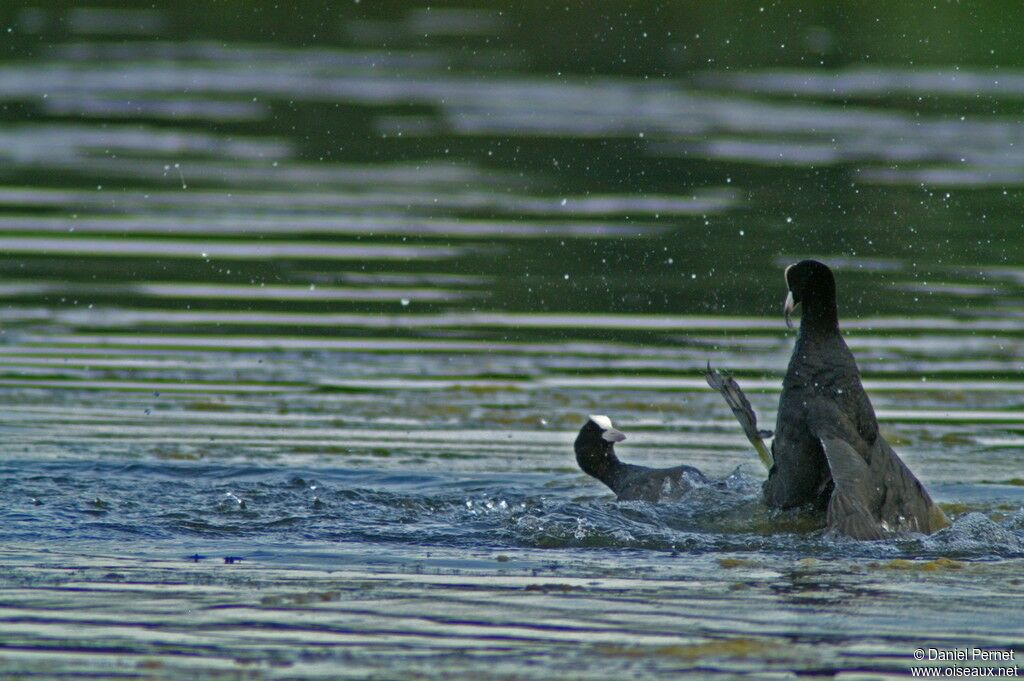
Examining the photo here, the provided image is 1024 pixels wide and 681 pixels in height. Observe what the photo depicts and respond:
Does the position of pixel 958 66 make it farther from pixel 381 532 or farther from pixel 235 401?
pixel 381 532

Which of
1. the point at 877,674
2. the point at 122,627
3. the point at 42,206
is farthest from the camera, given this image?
the point at 42,206

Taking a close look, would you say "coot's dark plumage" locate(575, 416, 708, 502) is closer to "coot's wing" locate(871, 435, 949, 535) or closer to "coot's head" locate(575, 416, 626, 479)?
"coot's head" locate(575, 416, 626, 479)

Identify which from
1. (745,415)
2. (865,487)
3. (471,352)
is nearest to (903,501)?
(865,487)

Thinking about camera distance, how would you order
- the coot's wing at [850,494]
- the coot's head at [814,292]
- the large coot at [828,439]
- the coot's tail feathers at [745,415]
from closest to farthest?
1. the coot's wing at [850,494]
2. the large coot at [828,439]
3. the coot's head at [814,292]
4. the coot's tail feathers at [745,415]

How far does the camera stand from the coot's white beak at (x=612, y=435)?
30.3ft

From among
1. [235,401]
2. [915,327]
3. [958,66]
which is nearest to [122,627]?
[235,401]

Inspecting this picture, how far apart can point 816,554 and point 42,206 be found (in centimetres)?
1007

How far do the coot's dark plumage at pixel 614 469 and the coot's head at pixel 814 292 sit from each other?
1.08 m

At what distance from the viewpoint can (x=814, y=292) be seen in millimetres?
8172

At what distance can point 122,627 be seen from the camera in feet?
19.5

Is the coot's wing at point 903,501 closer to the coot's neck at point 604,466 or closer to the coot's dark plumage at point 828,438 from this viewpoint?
the coot's dark plumage at point 828,438

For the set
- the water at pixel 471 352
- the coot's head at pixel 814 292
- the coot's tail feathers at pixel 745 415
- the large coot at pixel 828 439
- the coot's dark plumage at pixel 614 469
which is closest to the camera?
the water at pixel 471 352

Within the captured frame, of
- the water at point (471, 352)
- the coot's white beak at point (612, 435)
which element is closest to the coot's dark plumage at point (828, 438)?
the water at point (471, 352)

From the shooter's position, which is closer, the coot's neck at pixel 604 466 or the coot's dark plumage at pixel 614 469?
the coot's dark plumage at pixel 614 469
